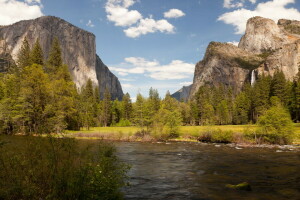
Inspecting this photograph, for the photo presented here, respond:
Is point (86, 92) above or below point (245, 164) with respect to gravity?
above

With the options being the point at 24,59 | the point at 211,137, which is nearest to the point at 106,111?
the point at 24,59

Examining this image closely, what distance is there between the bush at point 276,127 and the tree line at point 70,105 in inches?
385

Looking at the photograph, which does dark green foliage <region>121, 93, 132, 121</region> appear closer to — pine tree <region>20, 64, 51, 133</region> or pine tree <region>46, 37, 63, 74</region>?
pine tree <region>46, 37, 63, 74</region>

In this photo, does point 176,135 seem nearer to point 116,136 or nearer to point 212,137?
point 212,137

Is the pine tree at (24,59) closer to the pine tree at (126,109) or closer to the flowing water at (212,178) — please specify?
the flowing water at (212,178)

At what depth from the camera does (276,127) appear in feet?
134

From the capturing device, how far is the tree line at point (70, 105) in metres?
45.0

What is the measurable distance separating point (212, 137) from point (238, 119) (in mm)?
52743

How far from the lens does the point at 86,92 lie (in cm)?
11188

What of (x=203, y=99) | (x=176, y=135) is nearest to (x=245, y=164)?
(x=176, y=135)

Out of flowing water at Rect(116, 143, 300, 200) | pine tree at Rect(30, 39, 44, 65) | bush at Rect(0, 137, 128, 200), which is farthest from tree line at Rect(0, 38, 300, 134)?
flowing water at Rect(116, 143, 300, 200)

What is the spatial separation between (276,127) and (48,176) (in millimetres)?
42061

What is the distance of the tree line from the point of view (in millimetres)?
45000

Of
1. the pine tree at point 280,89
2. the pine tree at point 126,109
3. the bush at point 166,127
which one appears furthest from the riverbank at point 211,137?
the pine tree at point 126,109
